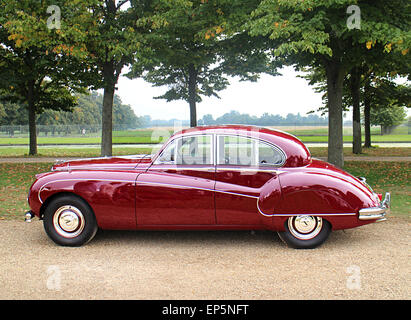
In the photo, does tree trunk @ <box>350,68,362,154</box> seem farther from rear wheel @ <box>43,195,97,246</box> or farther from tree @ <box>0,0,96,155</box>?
rear wheel @ <box>43,195,97,246</box>

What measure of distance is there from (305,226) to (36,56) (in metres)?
18.6

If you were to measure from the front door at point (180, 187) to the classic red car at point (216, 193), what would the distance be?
0.01 metres

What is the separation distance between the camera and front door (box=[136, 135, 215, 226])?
5.28m

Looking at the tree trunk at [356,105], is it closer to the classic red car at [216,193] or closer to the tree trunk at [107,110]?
the tree trunk at [107,110]

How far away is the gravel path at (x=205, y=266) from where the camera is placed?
12.6ft

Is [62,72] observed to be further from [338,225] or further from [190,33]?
[338,225]

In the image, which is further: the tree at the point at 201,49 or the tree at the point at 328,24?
the tree at the point at 201,49

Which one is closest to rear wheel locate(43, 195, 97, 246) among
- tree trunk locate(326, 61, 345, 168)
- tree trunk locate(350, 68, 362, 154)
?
tree trunk locate(326, 61, 345, 168)

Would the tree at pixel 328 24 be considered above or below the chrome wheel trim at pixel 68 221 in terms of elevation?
above

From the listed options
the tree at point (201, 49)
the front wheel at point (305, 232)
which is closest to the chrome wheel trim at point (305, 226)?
the front wheel at point (305, 232)

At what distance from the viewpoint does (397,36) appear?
31.5 ft
